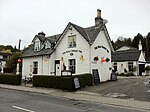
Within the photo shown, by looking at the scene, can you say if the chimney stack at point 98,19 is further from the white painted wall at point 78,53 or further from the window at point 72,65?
the window at point 72,65

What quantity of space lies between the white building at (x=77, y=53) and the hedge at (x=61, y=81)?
6.29 feet

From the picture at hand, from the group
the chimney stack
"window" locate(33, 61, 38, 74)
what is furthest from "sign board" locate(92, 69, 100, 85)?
"window" locate(33, 61, 38, 74)

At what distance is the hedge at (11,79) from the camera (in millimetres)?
22125

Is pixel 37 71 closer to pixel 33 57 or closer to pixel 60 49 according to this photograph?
pixel 33 57

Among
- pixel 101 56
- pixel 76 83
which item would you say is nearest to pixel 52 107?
pixel 76 83

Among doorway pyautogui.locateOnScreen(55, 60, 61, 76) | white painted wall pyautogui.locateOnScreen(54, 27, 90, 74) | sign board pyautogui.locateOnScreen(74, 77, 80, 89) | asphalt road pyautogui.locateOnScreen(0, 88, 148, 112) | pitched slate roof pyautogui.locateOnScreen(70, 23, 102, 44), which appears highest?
pitched slate roof pyautogui.locateOnScreen(70, 23, 102, 44)

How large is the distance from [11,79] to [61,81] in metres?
8.79

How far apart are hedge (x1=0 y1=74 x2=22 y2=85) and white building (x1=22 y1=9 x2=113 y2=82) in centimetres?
315

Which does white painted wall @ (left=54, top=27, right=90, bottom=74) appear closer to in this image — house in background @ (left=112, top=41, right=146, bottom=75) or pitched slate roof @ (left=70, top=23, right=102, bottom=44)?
pitched slate roof @ (left=70, top=23, right=102, bottom=44)

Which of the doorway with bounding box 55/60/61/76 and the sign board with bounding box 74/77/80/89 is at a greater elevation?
the doorway with bounding box 55/60/61/76

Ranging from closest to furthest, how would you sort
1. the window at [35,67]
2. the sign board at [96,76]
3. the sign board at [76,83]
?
the sign board at [76,83] → the sign board at [96,76] → the window at [35,67]

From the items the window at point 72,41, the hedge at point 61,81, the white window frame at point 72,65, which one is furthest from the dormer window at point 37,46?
the hedge at point 61,81

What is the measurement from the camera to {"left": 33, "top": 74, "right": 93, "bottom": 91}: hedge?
16469mm

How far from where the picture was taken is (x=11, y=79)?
22.8m
